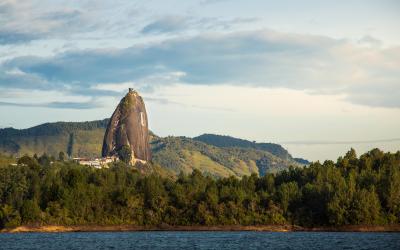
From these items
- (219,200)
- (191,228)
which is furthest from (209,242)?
(219,200)

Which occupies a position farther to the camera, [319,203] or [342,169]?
[342,169]

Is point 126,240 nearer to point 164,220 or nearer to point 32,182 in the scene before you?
point 164,220

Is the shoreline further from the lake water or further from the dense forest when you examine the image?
the lake water

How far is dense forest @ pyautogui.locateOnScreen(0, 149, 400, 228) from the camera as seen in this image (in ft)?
441

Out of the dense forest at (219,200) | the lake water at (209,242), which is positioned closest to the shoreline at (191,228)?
Result: the dense forest at (219,200)

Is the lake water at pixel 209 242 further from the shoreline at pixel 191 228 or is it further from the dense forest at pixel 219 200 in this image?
the dense forest at pixel 219 200

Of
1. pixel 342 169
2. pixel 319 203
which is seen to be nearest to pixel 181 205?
pixel 319 203

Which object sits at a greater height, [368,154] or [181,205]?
[368,154]

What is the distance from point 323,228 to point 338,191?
719 cm

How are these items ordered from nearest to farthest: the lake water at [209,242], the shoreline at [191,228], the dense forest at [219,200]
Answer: the lake water at [209,242]
the shoreline at [191,228]
the dense forest at [219,200]

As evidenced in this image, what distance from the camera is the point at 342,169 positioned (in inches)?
6314

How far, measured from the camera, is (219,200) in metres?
146

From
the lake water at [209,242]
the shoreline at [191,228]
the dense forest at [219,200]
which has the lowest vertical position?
the shoreline at [191,228]

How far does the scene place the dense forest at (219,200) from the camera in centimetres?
13450
